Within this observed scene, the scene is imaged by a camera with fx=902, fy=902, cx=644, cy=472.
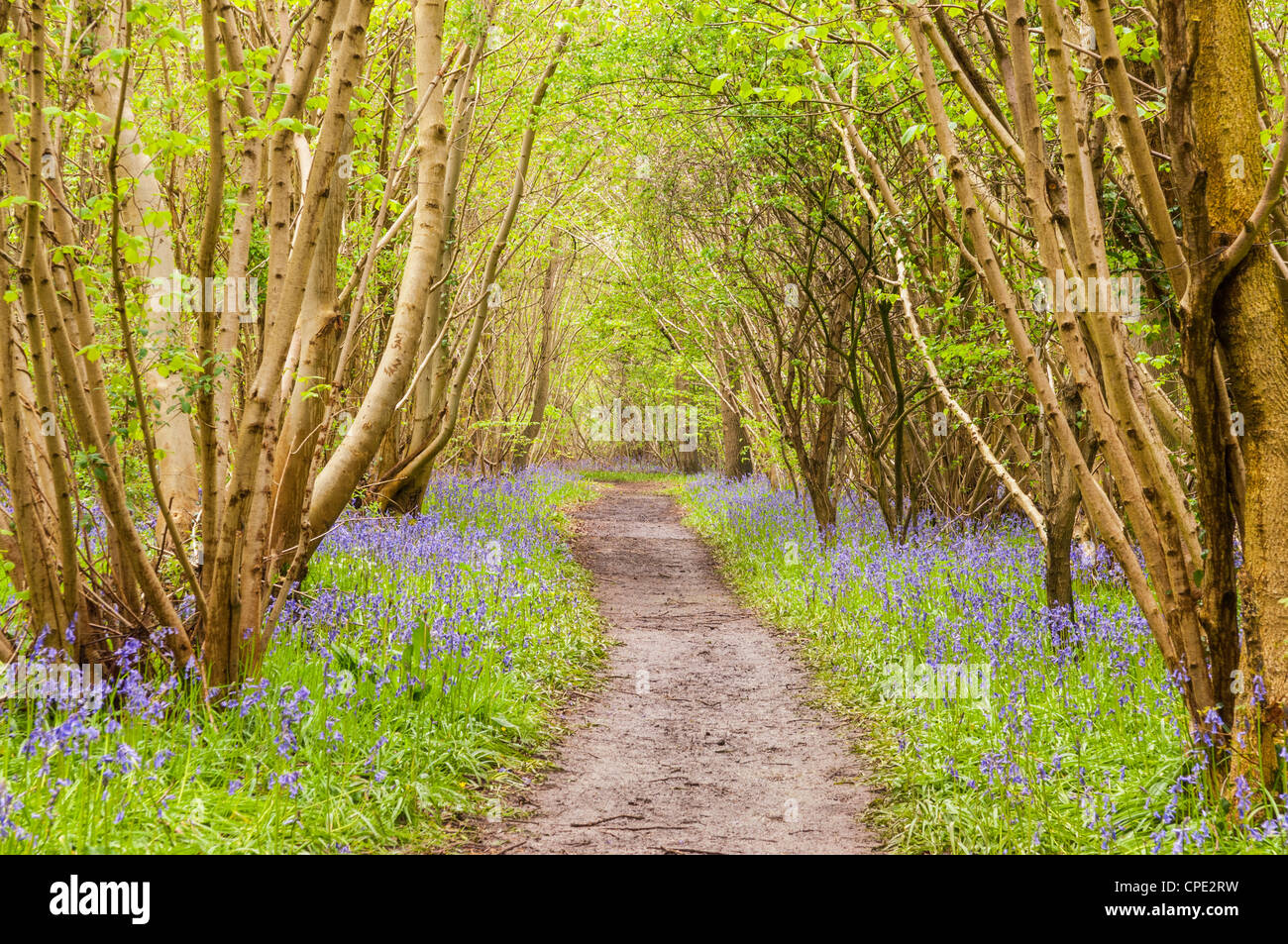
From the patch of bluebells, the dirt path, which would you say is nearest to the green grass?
the dirt path

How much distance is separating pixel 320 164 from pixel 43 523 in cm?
213

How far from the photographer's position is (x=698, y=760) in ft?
16.6

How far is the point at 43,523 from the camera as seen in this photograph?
4250 mm

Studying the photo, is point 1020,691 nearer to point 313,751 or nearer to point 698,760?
point 698,760

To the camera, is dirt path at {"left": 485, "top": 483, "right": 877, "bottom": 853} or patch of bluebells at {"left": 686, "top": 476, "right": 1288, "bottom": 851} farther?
dirt path at {"left": 485, "top": 483, "right": 877, "bottom": 853}

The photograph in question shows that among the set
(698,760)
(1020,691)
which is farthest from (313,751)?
(1020,691)

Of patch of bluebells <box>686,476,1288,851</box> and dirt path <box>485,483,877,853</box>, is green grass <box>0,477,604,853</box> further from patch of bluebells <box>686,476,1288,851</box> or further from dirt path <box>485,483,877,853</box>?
patch of bluebells <box>686,476,1288,851</box>

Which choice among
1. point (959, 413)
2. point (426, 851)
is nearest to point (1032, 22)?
point (959, 413)

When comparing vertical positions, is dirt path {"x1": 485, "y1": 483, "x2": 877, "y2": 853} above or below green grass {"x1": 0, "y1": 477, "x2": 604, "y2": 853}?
below

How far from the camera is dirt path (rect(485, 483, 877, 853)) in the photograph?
395 centimetres

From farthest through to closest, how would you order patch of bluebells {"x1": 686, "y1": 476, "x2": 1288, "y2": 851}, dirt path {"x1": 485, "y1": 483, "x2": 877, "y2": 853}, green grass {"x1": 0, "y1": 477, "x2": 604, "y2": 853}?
dirt path {"x1": 485, "y1": 483, "x2": 877, "y2": 853}
patch of bluebells {"x1": 686, "y1": 476, "x2": 1288, "y2": 851}
green grass {"x1": 0, "y1": 477, "x2": 604, "y2": 853}

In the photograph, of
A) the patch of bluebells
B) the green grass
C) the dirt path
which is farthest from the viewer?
the dirt path
